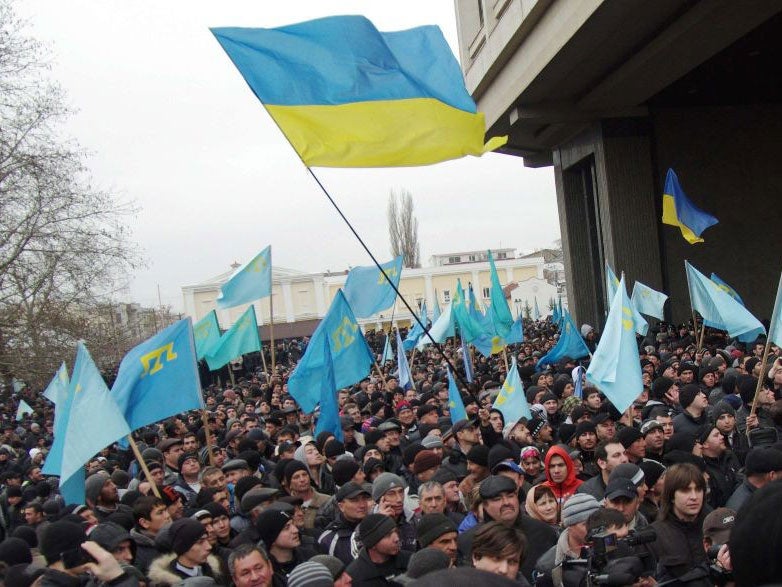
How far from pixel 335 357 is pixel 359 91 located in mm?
4064

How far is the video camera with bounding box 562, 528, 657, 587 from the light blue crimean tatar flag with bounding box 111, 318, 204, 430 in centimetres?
494

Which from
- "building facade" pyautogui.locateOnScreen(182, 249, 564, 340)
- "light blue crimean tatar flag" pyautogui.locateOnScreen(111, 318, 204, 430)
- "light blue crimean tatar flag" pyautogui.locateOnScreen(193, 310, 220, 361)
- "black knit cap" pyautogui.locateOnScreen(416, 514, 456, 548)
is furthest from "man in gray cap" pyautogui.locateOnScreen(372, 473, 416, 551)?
"building facade" pyautogui.locateOnScreen(182, 249, 564, 340)

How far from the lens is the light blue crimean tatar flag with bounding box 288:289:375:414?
33.0 feet

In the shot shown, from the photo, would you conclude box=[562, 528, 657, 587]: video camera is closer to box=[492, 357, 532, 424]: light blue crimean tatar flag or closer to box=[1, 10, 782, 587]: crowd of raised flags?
box=[1, 10, 782, 587]: crowd of raised flags

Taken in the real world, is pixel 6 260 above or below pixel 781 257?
above

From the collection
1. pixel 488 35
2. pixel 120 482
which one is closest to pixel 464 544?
pixel 120 482

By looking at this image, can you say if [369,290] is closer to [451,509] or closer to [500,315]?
[500,315]

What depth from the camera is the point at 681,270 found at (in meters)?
23.0

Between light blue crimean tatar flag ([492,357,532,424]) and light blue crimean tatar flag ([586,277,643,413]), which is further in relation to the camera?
light blue crimean tatar flag ([492,357,532,424])

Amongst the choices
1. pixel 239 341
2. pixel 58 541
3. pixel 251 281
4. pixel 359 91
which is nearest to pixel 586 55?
pixel 251 281

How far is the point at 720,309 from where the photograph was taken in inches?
449

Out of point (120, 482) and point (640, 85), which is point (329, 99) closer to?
point (120, 482)

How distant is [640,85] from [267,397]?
12127 mm

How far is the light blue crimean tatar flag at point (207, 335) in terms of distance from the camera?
576 inches
